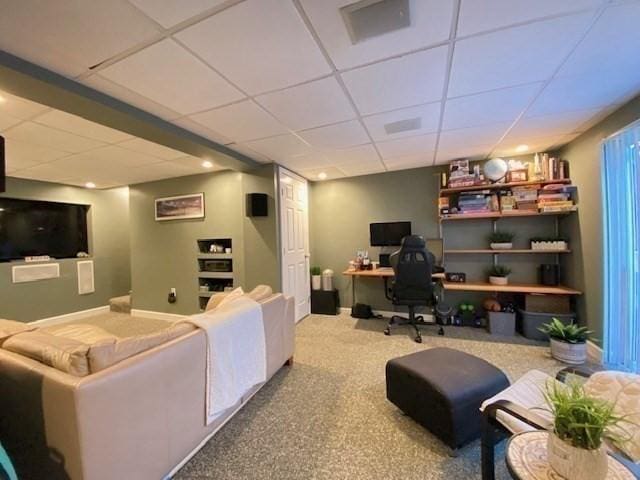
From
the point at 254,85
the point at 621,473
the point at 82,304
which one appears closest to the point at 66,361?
the point at 254,85

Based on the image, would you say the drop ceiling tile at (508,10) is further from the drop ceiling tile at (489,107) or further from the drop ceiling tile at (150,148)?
the drop ceiling tile at (150,148)

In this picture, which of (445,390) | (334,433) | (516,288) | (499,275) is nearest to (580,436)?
(445,390)

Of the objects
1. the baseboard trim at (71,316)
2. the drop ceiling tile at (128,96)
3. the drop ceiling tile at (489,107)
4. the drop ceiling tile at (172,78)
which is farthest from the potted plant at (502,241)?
the baseboard trim at (71,316)

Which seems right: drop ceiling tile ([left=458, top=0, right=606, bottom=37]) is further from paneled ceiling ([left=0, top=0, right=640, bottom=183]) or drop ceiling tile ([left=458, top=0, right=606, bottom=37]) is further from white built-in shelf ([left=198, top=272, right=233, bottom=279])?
white built-in shelf ([left=198, top=272, right=233, bottom=279])

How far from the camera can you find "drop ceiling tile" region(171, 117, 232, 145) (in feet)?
7.85

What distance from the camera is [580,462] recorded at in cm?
84

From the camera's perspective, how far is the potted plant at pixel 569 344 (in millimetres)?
2633

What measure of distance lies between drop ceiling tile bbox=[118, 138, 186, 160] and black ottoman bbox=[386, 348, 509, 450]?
323 cm

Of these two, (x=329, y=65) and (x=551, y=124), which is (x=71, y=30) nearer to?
(x=329, y=65)

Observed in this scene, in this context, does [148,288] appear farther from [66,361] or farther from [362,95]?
[362,95]

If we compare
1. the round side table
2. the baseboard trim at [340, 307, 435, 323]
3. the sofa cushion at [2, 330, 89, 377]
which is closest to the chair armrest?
the round side table

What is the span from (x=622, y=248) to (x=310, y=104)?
3.07 m

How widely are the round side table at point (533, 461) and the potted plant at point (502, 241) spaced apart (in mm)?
3122

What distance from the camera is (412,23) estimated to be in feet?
4.45
